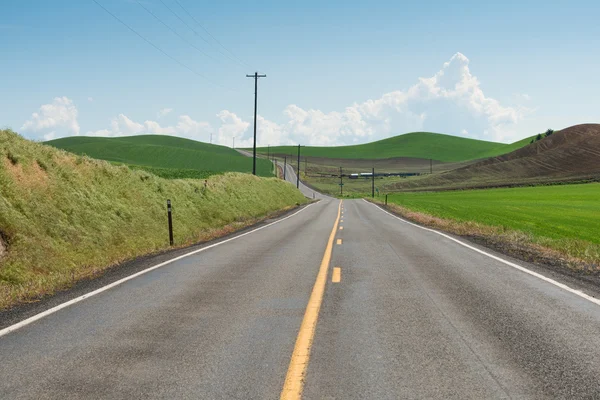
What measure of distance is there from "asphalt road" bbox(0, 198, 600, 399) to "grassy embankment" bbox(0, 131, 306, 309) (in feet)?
8.52

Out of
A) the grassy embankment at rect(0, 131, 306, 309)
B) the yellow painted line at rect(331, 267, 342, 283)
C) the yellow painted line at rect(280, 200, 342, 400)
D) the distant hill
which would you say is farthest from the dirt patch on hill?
the distant hill

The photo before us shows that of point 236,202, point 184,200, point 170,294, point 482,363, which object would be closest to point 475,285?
point 482,363

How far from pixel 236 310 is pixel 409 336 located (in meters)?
2.54

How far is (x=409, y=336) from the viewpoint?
5996 millimetres

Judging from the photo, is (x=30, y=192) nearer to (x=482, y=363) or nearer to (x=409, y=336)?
(x=409, y=336)

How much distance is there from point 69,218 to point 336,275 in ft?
27.2

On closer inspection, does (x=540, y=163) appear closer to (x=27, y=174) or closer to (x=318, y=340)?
(x=27, y=174)

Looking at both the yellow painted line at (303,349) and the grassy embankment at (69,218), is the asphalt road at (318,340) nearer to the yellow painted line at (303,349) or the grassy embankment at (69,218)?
the yellow painted line at (303,349)

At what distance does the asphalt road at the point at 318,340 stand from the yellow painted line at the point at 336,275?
0.39ft

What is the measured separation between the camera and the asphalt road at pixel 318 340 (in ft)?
14.6

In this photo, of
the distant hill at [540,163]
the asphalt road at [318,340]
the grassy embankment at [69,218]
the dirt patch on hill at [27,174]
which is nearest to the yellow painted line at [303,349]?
the asphalt road at [318,340]

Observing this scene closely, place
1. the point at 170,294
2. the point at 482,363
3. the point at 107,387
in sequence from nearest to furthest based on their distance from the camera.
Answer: the point at 107,387 → the point at 482,363 → the point at 170,294

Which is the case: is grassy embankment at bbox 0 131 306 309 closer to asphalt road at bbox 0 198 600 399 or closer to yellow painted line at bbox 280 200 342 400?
asphalt road at bbox 0 198 600 399

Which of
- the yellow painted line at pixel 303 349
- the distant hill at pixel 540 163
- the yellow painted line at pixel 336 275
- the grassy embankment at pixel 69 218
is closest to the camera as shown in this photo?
the yellow painted line at pixel 303 349
